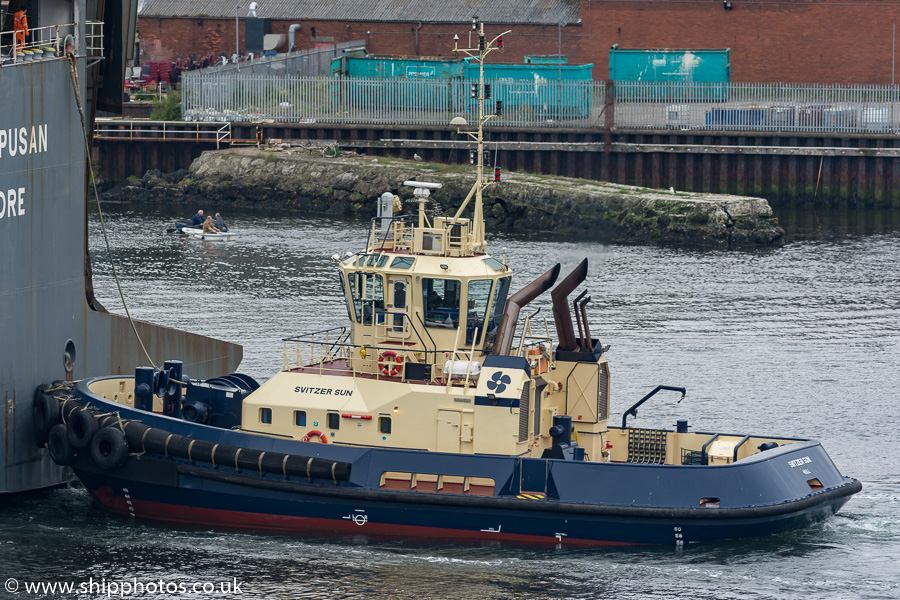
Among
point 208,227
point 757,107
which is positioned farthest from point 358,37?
point 208,227

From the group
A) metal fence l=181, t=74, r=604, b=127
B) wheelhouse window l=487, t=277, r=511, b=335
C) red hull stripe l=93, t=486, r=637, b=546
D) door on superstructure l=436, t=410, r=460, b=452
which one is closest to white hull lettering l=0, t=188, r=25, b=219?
red hull stripe l=93, t=486, r=637, b=546

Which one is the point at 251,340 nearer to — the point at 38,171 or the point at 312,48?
the point at 38,171

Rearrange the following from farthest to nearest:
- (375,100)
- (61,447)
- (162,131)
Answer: (375,100) → (162,131) → (61,447)

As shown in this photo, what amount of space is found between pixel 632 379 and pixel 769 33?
35.1m

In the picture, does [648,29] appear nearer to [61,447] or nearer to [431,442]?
[431,442]

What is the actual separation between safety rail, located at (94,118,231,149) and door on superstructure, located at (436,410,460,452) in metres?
36.5

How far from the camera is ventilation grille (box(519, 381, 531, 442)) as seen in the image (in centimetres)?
1800

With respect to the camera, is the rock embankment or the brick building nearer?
the rock embankment

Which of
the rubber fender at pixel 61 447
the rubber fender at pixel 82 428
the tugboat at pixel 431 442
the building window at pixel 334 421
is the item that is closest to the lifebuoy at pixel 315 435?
the tugboat at pixel 431 442

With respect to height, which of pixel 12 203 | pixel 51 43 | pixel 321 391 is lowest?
pixel 321 391

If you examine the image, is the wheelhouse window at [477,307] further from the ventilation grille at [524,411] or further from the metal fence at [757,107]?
the metal fence at [757,107]

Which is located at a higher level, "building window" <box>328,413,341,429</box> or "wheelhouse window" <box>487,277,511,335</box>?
"wheelhouse window" <box>487,277,511,335</box>

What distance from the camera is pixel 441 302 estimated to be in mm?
18641

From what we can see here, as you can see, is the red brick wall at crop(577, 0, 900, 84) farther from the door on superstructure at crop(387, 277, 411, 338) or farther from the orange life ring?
the orange life ring
